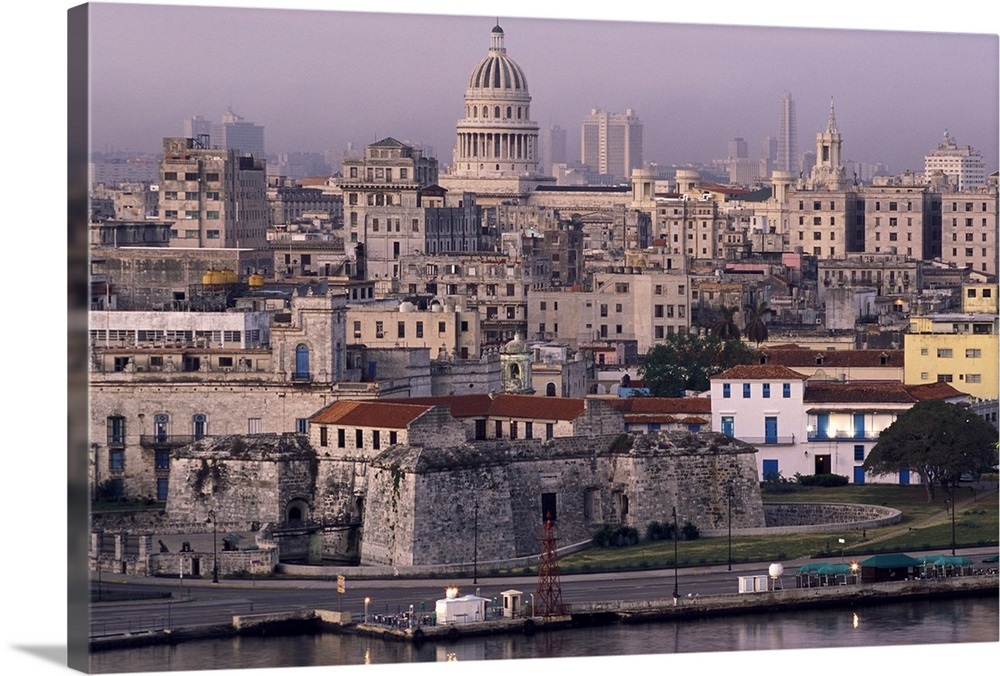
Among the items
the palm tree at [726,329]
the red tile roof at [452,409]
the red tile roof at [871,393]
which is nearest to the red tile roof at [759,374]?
the red tile roof at [871,393]

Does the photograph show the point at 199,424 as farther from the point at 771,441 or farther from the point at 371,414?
the point at 771,441

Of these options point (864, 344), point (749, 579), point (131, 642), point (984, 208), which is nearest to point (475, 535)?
point (749, 579)

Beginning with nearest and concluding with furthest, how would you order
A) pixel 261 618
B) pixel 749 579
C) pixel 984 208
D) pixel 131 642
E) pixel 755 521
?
pixel 131 642 < pixel 261 618 < pixel 749 579 < pixel 755 521 < pixel 984 208

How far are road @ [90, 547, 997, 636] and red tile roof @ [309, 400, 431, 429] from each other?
4.84 m

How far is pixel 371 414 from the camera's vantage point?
2618 inches

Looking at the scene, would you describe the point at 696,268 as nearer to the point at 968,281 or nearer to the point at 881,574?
the point at 968,281

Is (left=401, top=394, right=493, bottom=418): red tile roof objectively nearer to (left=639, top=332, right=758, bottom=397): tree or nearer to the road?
the road

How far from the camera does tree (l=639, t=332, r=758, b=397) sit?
88312mm

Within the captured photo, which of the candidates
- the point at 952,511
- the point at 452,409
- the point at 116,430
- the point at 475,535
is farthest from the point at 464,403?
the point at 952,511

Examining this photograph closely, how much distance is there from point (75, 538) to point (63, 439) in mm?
1478

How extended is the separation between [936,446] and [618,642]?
669 inches

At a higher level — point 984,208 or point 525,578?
point 984,208

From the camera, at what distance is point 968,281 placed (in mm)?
128750

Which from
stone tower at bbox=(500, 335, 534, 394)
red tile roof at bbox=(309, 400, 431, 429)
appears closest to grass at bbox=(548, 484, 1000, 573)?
red tile roof at bbox=(309, 400, 431, 429)
